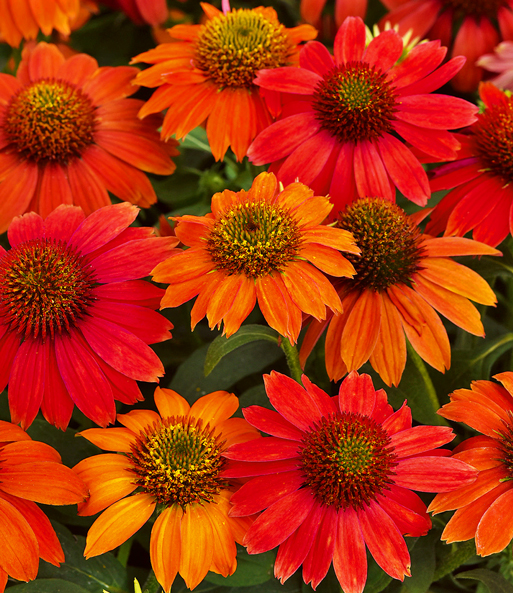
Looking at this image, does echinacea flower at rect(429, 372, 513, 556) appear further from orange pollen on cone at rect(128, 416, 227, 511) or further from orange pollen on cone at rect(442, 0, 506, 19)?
orange pollen on cone at rect(442, 0, 506, 19)

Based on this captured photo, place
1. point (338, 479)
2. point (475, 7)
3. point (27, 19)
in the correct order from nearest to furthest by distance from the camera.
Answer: point (338, 479) → point (27, 19) → point (475, 7)

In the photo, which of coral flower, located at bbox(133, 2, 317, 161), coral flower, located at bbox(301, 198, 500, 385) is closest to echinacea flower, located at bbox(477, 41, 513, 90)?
coral flower, located at bbox(133, 2, 317, 161)

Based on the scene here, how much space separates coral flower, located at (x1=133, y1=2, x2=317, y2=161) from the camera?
2.80ft

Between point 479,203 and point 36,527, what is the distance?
23.1 inches

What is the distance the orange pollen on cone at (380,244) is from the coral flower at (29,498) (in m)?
0.35

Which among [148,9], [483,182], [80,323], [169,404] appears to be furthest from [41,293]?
[148,9]

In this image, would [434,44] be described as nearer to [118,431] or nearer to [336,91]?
[336,91]

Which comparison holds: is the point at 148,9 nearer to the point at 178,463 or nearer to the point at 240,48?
the point at 240,48

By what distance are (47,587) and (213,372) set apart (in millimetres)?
294

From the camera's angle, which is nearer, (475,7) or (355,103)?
(355,103)

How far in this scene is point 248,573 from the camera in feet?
2.31

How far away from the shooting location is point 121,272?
736mm

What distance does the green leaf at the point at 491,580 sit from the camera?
67 cm

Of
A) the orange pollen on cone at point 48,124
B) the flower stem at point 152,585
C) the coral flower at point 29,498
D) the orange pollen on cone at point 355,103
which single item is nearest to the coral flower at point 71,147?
the orange pollen on cone at point 48,124
